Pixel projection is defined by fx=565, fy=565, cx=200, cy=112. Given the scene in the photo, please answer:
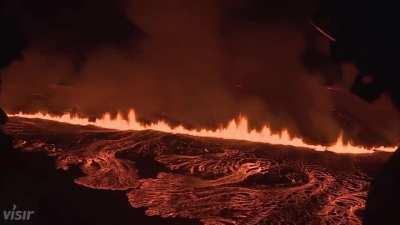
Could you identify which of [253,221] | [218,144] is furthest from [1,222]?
[218,144]

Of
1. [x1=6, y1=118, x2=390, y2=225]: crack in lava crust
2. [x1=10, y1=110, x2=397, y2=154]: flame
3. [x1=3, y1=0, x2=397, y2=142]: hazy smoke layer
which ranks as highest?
[x1=3, y1=0, x2=397, y2=142]: hazy smoke layer

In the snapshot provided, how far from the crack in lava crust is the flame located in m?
0.28

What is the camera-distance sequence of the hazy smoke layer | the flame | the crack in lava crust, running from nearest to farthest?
the crack in lava crust, the flame, the hazy smoke layer

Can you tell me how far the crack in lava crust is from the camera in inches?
189

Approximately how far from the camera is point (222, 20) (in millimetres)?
8906

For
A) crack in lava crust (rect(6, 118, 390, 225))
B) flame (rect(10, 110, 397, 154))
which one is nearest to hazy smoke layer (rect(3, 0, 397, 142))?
flame (rect(10, 110, 397, 154))

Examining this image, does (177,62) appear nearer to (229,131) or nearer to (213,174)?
(229,131)

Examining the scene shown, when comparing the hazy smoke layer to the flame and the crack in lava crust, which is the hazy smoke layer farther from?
the crack in lava crust

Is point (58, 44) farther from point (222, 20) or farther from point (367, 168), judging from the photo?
point (367, 168)

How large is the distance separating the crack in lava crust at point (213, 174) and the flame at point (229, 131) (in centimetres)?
28

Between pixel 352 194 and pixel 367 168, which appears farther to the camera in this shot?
pixel 367 168

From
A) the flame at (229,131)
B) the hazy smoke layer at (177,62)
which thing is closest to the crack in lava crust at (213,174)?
the flame at (229,131)

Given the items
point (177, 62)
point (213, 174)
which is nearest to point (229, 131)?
point (213, 174)

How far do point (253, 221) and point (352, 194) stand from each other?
128cm
